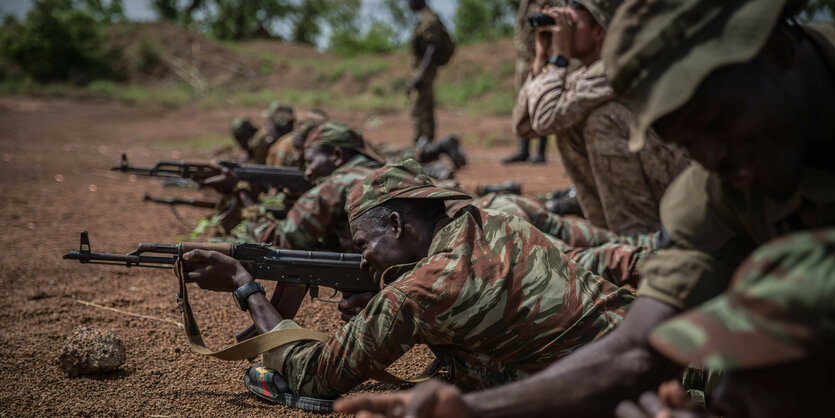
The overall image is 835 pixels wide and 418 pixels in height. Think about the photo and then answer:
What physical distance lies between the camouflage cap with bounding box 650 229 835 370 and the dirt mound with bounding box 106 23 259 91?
2737 centimetres

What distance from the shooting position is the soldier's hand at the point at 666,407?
1.41 metres

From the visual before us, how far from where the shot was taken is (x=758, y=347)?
1242 millimetres

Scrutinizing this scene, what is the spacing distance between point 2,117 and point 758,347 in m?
21.1

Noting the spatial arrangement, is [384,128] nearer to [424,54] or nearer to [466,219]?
[424,54]

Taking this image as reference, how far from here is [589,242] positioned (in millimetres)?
4234

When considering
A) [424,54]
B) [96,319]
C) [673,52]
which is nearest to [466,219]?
[673,52]

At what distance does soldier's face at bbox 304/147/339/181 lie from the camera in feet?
16.7

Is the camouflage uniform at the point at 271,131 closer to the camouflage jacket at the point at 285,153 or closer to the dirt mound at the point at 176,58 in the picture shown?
the camouflage jacket at the point at 285,153

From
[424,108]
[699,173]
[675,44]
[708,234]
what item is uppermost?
[675,44]

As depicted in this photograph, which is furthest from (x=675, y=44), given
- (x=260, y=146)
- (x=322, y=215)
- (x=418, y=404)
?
(x=260, y=146)

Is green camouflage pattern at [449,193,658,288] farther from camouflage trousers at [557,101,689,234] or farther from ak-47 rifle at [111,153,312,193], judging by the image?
ak-47 rifle at [111,153,312,193]

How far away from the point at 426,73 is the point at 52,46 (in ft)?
70.2

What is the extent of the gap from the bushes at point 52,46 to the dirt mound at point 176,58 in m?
1.53

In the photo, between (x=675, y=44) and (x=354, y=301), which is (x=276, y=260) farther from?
(x=675, y=44)
